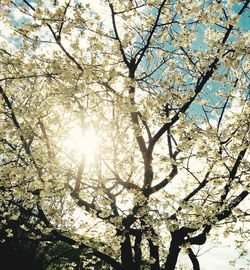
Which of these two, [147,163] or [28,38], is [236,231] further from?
[28,38]

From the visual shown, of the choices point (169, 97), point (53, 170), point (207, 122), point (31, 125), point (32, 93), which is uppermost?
point (32, 93)

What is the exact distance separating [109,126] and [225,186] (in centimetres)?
429

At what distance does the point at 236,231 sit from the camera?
11.6 m

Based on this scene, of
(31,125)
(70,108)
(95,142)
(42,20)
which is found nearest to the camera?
(42,20)

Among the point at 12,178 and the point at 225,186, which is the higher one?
the point at 225,186

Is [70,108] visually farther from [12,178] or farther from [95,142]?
[12,178]

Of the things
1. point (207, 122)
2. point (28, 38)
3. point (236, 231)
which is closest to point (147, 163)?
point (207, 122)

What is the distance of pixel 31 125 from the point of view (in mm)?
10938

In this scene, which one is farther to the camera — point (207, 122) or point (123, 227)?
point (207, 122)

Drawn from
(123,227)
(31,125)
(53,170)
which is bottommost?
(123,227)

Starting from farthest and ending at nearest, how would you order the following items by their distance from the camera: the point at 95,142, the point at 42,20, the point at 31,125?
the point at 95,142
the point at 31,125
the point at 42,20

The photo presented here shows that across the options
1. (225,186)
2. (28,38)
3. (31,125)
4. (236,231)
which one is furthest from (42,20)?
(236,231)

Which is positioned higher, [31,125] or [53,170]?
[31,125]

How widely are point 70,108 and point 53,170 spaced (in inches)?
81.4
